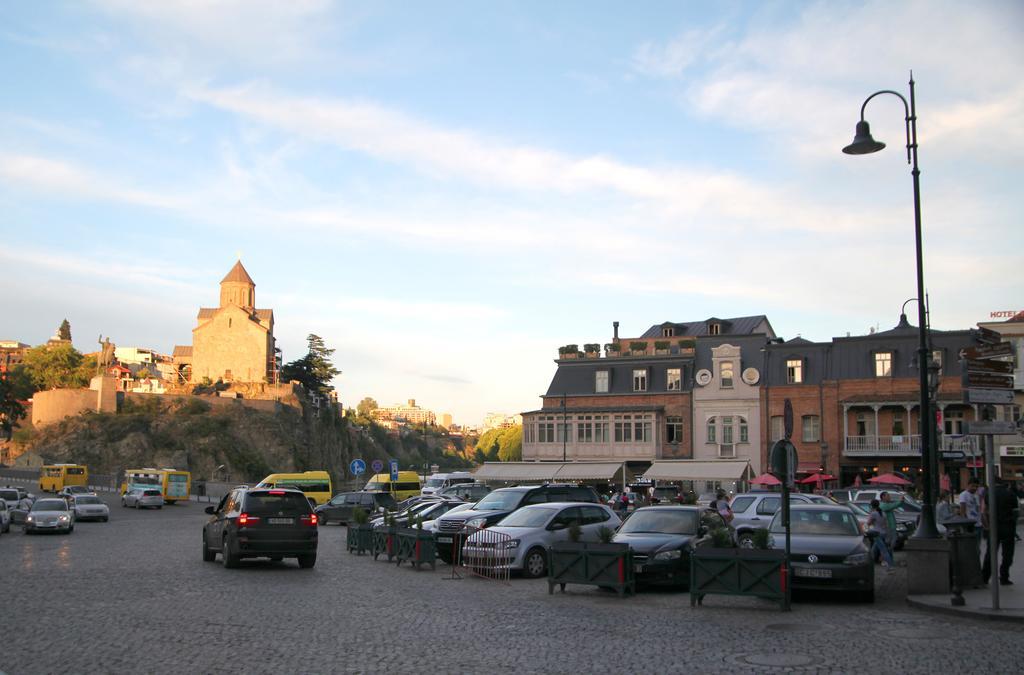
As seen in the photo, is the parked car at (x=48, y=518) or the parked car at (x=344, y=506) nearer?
the parked car at (x=48, y=518)

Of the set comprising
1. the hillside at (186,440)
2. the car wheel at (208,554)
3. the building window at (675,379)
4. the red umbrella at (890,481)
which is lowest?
the car wheel at (208,554)

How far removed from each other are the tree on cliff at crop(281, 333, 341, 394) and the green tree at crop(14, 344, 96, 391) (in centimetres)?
2601

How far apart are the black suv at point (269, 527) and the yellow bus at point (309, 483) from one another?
37097 millimetres

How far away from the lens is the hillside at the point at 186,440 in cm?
9862

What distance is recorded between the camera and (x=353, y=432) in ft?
493

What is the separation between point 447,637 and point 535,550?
8.05m

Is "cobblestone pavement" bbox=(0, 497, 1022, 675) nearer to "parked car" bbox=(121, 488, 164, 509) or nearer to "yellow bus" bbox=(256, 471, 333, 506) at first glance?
"yellow bus" bbox=(256, 471, 333, 506)

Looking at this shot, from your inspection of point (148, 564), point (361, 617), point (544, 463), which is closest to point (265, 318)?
point (544, 463)

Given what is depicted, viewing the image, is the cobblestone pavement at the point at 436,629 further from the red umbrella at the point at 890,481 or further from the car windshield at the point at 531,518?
the red umbrella at the point at 890,481

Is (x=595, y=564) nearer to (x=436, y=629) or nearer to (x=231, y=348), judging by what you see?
(x=436, y=629)

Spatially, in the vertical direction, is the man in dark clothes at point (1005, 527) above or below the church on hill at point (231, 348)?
below

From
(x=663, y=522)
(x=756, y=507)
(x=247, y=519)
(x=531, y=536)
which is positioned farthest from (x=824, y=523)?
(x=247, y=519)

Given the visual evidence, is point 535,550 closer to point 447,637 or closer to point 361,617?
point 361,617

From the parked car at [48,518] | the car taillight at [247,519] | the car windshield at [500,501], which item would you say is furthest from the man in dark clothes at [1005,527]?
the parked car at [48,518]
